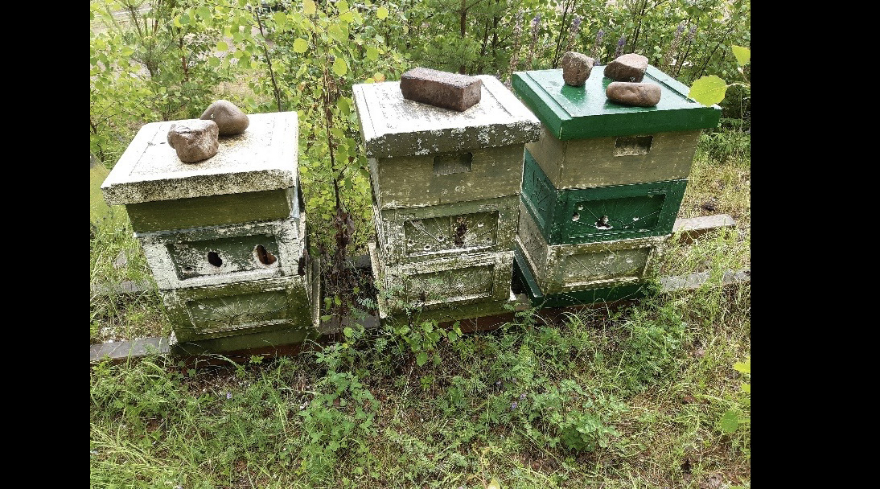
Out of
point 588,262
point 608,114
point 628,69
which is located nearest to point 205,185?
point 608,114

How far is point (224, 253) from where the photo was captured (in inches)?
106

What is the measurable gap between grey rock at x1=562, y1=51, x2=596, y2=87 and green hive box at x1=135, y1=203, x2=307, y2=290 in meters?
1.76

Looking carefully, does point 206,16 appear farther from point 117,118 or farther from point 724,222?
point 724,222

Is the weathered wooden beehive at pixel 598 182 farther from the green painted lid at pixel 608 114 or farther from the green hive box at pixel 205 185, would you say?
the green hive box at pixel 205 185

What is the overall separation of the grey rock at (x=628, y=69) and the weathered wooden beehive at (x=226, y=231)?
6.30 feet

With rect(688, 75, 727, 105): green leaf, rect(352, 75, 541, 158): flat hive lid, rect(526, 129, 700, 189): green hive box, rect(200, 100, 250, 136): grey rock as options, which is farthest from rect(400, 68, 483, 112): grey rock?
rect(688, 75, 727, 105): green leaf

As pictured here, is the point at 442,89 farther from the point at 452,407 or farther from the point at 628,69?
the point at 452,407

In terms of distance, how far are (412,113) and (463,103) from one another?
0.89ft

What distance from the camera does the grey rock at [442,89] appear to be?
8.73 ft

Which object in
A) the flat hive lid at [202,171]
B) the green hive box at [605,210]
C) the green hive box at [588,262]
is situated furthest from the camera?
the green hive box at [588,262]

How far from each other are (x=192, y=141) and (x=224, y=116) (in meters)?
0.31

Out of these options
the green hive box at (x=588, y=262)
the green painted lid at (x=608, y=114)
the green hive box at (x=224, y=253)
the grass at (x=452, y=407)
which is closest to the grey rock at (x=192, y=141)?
the green hive box at (x=224, y=253)

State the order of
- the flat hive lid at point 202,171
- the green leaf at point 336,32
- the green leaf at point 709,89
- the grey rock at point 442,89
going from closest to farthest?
the green leaf at point 709,89
the flat hive lid at point 202,171
the grey rock at point 442,89
the green leaf at point 336,32

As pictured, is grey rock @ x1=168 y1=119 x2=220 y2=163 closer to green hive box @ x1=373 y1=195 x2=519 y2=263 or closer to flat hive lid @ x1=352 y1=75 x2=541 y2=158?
flat hive lid @ x1=352 y1=75 x2=541 y2=158
